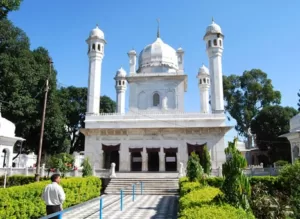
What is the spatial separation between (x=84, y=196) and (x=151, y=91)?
15.4m

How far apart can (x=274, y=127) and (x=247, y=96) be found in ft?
20.7

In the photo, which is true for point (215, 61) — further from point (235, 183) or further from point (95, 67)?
point (235, 183)

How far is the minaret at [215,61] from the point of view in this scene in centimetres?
2320

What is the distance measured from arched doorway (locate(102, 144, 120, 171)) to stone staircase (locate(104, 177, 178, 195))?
195 inches

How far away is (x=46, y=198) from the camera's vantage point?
21.4ft

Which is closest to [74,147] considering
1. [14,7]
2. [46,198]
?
[14,7]

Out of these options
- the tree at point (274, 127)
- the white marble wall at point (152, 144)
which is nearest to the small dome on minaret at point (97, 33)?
the white marble wall at point (152, 144)

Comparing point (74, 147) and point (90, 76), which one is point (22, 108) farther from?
point (74, 147)

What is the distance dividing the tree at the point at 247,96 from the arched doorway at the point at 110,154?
19.6 m

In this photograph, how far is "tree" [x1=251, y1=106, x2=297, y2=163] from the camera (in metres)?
32.4

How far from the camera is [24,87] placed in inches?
949

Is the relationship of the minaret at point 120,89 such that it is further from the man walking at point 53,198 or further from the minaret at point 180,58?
the man walking at point 53,198

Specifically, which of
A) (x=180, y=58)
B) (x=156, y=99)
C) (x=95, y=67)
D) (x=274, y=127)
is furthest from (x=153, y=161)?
(x=274, y=127)

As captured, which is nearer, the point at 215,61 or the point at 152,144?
the point at 152,144
